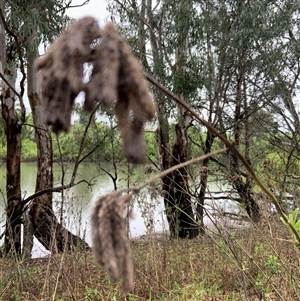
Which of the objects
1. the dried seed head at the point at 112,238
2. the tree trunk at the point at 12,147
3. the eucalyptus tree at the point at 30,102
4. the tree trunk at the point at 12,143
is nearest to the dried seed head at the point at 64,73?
the dried seed head at the point at 112,238

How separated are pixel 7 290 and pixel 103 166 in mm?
4659

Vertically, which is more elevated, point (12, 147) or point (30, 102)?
point (30, 102)

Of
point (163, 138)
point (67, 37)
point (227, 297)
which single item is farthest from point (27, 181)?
point (67, 37)

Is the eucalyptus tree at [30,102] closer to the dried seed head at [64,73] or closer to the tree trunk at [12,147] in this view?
the tree trunk at [12,147]

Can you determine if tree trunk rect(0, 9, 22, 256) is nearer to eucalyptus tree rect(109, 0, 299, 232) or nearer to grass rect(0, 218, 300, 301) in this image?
eucalyptus tree rect(109, 0, 299, 232)

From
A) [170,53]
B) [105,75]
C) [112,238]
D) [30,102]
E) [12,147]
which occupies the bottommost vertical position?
[112,238]

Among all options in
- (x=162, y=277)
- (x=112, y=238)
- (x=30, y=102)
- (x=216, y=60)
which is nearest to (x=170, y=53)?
(x=216, y=60)

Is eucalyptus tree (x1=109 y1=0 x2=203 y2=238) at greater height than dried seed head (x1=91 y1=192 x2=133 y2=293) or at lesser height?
greater

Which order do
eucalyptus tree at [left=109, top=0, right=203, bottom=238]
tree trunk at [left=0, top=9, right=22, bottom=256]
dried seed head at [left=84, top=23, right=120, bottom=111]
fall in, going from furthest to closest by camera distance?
eucalyptus tree at [left=109, top=0, right=203, bottom=238]
tree trunk at [left=0, top=9, right=22, bottom=256]
dried seed head at [left=84, top=23, right=120, bottom=111]

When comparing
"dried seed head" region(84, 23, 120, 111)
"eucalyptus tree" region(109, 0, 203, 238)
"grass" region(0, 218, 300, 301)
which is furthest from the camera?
"eucalyptus tree" region(109, 0, 203, 238)

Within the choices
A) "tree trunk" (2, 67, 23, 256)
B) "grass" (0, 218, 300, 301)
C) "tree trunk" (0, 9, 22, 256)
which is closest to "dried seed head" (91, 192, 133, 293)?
"grass" (0, 218, 300, 301)

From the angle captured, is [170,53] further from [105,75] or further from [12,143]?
[105,75]

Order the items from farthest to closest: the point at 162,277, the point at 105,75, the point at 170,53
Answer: the point at 170,53
the point at 162,277
the point at 105,75

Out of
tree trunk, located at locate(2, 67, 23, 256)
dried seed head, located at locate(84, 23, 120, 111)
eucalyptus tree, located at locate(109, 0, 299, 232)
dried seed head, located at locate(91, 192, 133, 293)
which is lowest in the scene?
dried seed head, located at locate(91, 192, 133, 293)
